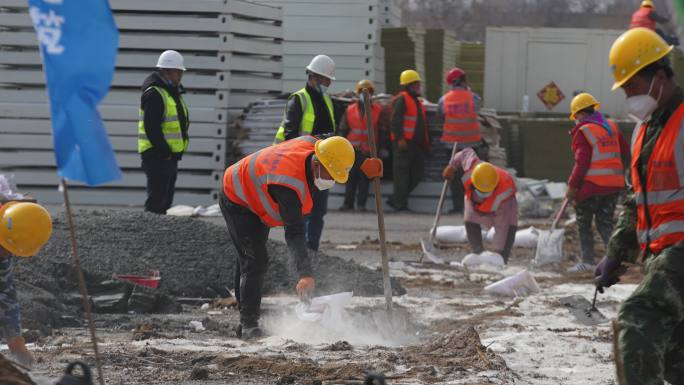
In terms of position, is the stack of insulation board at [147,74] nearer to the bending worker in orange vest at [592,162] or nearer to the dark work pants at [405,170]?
the dark work pants at [405,170]

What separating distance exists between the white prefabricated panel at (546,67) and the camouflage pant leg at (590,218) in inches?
490

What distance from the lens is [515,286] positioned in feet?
32.6

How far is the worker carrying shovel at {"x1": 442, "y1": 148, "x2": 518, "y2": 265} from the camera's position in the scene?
37.1ft

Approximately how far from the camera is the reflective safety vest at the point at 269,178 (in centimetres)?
744

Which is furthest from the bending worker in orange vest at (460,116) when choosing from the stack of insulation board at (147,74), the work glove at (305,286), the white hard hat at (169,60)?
the work glove at (305,286)

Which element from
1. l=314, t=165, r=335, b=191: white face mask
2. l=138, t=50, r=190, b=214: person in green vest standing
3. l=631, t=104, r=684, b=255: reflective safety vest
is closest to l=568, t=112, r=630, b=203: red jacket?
l=138, t=50, r=190, b=214: person in green vest standing

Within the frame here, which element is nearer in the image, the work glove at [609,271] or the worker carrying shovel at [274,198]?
the work glove at [609,271]

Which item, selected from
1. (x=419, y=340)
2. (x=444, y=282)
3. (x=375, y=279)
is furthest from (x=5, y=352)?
(x=444, y=282)

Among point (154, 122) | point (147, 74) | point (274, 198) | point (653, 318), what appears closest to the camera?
point (653, 318)

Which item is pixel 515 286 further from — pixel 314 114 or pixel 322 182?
pixel 322 182

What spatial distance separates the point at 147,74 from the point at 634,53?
42.3 feet

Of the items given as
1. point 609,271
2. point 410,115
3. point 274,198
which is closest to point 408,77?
point 410,115

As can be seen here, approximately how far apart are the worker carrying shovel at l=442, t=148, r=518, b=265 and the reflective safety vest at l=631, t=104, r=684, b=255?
20.2 ft

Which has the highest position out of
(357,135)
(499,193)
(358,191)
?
(499,193)
